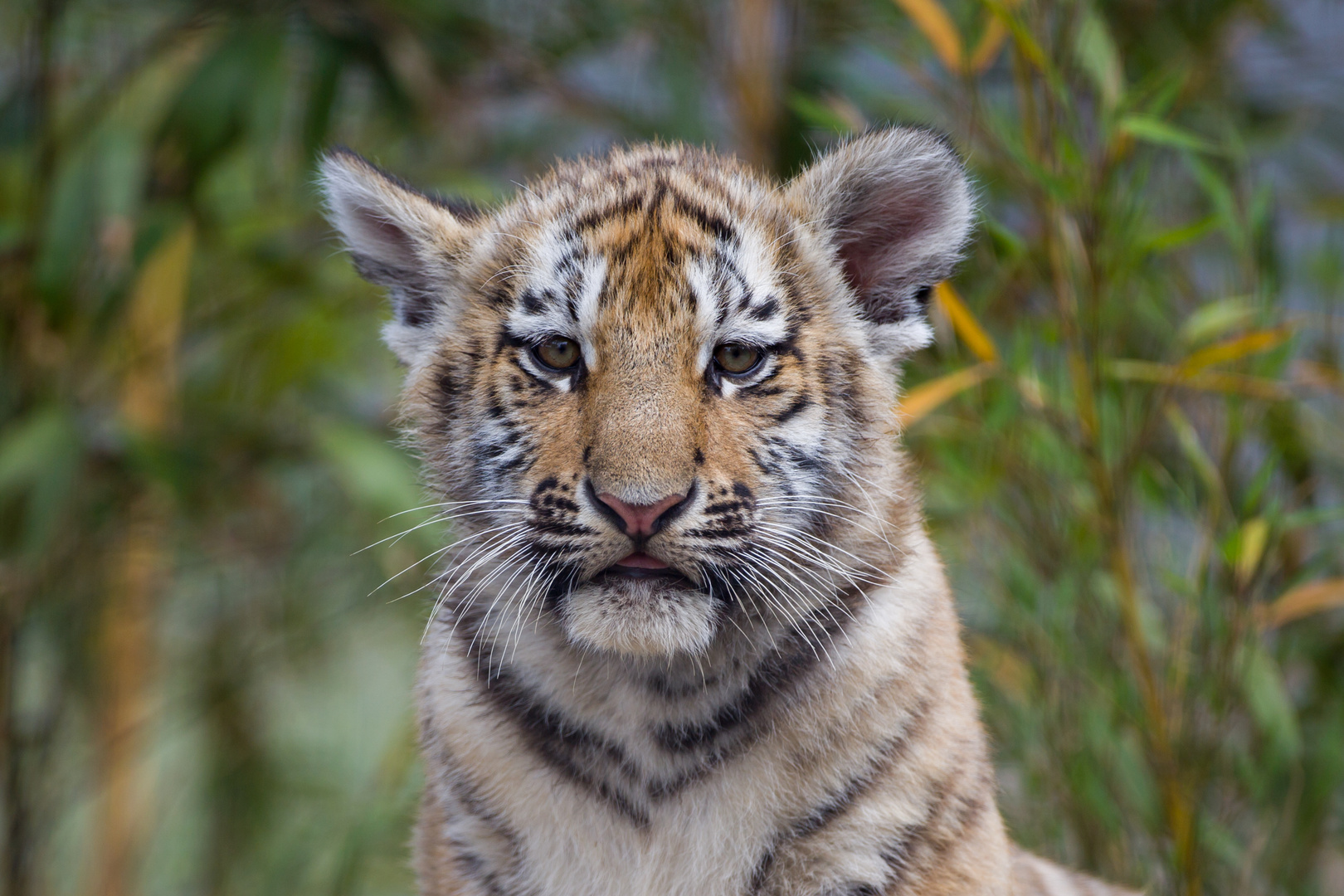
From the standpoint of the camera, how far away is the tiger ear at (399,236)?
1.94 meters

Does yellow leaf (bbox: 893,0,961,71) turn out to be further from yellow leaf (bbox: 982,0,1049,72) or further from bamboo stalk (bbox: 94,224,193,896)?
bamboo stalk (bbox: 94,224,193,896)

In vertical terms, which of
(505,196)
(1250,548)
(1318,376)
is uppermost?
(505,196)

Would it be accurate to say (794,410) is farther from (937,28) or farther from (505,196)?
(937,28)

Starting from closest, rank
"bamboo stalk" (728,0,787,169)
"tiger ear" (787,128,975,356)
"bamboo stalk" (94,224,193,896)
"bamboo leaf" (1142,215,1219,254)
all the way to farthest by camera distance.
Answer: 1. "tiger ear" (787,128,975,356)
2. "bamboo leaf" (1142,215,1219,254)
3. "bamboo stalk" (728,0,787,169)
4. "bamboo stalk" (94,224,193,896)

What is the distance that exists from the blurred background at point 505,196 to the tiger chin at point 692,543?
45 centimetres

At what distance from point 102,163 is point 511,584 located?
6.59ft

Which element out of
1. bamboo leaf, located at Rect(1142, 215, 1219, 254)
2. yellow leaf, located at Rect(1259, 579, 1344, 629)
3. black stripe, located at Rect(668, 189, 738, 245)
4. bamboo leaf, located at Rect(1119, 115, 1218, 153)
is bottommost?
yellow leaf, located at Rect(1259, 579, 1344, 629)

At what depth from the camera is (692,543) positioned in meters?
1.62

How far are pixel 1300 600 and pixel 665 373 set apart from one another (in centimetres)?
162


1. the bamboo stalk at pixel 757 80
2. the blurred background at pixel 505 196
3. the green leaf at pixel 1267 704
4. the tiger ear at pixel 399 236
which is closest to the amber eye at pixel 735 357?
the tiger ear at pixel 399 236

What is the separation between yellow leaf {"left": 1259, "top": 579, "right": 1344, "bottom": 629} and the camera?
8.52 ft

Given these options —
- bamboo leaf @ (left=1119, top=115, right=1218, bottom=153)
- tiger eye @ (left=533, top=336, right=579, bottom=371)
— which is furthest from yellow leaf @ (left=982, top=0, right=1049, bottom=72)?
tiger eye @ (left=533, top=336, right=579, bottom=371)

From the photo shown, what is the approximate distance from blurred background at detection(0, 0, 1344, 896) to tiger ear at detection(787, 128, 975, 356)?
1.18 feet

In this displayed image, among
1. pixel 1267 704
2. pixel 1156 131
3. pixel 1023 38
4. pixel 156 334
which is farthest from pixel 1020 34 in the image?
pixel 156 334
